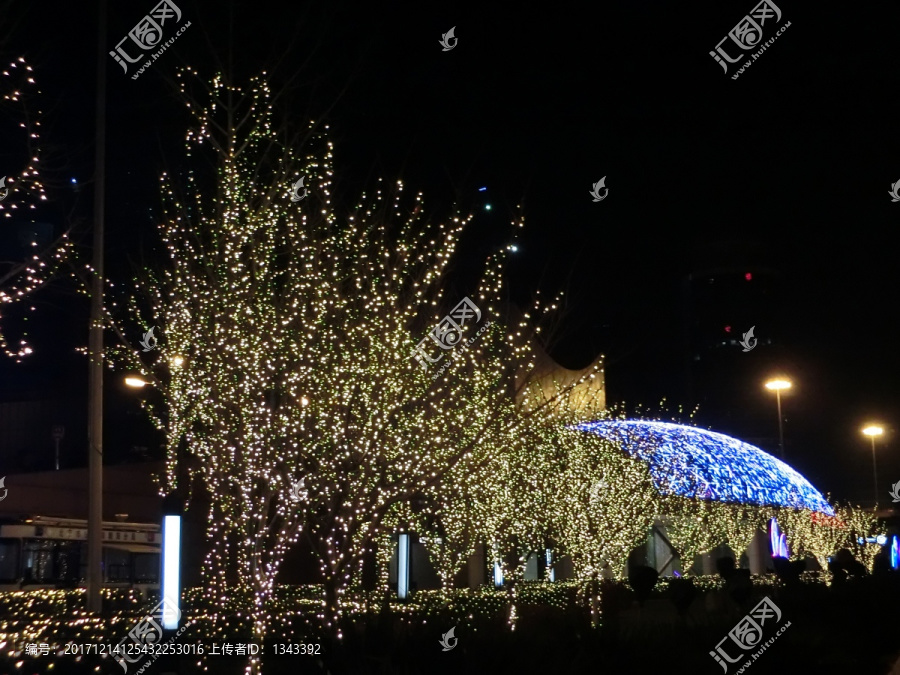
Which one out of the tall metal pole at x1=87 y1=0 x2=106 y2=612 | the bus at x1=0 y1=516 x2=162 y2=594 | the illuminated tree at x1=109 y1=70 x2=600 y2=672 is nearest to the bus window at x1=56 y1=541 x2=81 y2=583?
the bus at x1=0 y1=516 x2=162 y2=594

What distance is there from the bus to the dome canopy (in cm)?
1265

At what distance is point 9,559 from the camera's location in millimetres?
26438

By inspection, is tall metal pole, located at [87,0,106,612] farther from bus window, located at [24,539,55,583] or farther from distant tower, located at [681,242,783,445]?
distant tower, located at [681,242,783,445]

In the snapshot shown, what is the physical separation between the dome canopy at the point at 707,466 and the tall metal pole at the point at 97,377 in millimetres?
14292

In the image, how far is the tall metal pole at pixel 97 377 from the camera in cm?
1512

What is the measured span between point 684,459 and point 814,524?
16.6 m

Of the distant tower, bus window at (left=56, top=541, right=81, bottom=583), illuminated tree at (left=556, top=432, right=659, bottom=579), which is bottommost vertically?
bus window at (left=56, top=541, right=81, bottom=583)

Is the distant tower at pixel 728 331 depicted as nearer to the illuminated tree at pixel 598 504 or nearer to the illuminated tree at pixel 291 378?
the illuminated tree at pixel 598 504

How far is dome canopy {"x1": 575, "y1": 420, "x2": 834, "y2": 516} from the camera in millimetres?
31672

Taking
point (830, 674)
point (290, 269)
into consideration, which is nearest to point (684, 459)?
point (830, 674)

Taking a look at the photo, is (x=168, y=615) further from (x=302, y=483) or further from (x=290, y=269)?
(x=290, y=269)

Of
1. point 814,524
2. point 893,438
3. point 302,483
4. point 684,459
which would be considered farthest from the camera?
point 893,438

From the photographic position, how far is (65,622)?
514 inches

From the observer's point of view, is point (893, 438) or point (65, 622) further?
point (893, 438)
